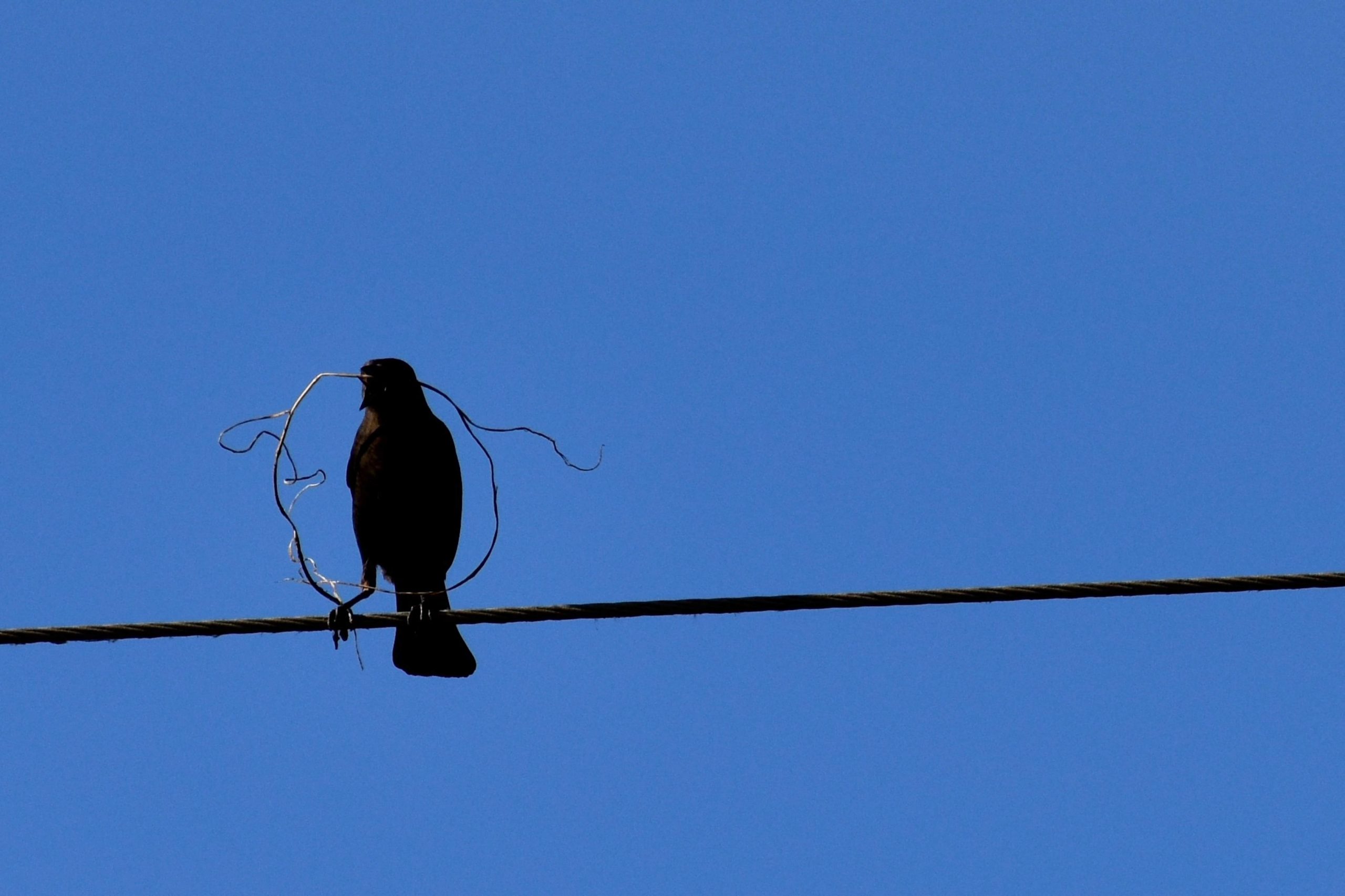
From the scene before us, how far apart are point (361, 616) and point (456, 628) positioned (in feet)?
6.33

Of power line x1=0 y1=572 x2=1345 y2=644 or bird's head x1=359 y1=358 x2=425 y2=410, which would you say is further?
bird's head x1=359 y1=358 x2=425 y2=410

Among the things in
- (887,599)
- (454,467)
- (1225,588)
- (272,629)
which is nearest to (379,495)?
(454,467)

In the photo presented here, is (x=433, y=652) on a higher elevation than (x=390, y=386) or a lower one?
lower

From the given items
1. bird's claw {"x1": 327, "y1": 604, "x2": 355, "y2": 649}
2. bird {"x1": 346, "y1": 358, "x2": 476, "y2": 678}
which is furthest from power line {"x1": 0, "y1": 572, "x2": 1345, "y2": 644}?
bird {"x1": 346, "y1": 358, "x2": 476, "y2": 678}

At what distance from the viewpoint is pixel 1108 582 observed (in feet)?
17.2

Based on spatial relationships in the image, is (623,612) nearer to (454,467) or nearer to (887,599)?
(887,599)

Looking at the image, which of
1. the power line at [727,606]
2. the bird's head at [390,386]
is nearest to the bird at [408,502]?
the bird's head at [390,386]

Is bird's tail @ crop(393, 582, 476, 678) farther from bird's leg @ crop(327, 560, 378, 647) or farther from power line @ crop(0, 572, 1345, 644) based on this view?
power line @ crop(0, 572, 1345, 644)

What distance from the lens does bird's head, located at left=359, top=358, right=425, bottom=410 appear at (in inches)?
306

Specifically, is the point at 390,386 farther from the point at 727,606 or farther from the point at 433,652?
the point at 727,606

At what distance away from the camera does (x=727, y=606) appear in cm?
546

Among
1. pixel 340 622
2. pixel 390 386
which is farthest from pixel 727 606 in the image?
pixel 390 386

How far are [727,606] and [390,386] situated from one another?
2.84 m

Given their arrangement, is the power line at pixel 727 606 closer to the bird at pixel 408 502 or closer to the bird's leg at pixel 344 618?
the bird's leg at pixel 344 618
